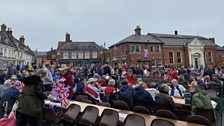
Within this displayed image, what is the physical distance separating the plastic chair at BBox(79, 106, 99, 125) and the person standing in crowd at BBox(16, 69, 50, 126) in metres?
1.06

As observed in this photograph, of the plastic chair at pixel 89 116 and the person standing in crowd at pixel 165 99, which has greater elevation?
the person standing in crowd at pixel 165 99

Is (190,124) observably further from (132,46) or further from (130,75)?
(132,46)

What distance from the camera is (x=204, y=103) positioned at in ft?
17.6

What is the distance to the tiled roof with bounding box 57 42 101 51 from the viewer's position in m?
45.6

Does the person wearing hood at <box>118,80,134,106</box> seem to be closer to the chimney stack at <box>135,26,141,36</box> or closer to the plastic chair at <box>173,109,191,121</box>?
the plastic chair at <box>173,109,191,121</box>

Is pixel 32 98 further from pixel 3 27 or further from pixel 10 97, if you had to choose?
pixel 3 27

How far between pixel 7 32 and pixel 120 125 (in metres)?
44.2

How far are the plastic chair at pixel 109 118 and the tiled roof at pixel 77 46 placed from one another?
42585 millimetres

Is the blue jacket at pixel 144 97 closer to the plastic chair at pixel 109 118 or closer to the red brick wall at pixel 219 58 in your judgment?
the plastic chair at pixel 109 118

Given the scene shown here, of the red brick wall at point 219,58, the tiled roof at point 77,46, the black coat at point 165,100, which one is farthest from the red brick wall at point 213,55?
the black coat at point 165,100

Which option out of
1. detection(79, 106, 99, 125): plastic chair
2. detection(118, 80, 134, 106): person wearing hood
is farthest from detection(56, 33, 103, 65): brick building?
detection(79, 106, 99, 125): plastic chair

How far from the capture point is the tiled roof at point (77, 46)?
4558 centimetres

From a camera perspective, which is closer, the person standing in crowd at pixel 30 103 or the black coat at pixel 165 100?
the person standing in crowd at pixel 30 103

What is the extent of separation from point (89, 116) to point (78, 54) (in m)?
42.1
